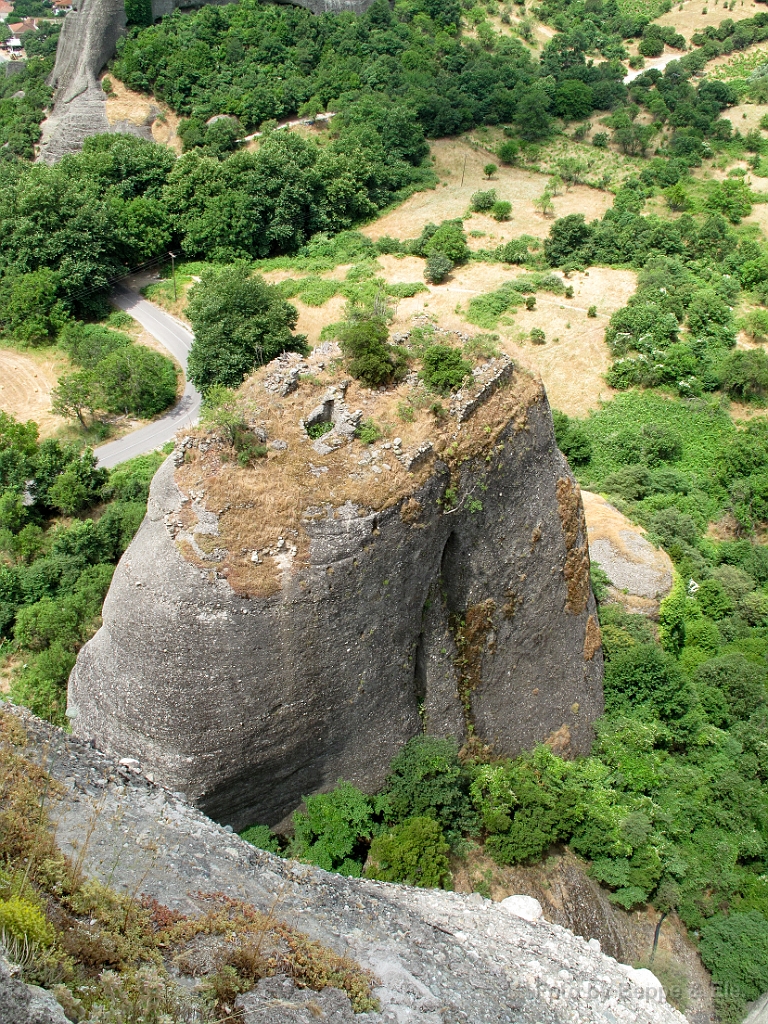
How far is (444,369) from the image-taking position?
18.1 meters

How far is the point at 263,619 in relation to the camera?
627 inches

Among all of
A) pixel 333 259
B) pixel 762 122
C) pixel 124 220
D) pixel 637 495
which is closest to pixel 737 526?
pixel 637 495

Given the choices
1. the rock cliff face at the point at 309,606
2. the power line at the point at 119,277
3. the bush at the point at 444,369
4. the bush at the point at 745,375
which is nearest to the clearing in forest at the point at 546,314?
the bush at the point at 745,375

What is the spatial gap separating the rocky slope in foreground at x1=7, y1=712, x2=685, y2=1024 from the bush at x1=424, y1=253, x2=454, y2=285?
138 ft

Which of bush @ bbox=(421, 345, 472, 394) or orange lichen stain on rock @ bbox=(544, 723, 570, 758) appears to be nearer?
bush @ bbox=(421, 345, 472, 394)

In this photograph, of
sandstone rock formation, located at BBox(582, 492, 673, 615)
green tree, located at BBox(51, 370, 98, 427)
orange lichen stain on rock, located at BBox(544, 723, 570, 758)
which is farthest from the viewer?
green tree, located at BBox(51, 370, 98, 427)

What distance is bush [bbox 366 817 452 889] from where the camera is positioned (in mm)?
17062

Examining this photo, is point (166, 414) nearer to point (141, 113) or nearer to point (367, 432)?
point (367, 432)

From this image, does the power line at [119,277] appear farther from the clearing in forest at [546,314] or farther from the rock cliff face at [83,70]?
the rock cliff face at [83,70]

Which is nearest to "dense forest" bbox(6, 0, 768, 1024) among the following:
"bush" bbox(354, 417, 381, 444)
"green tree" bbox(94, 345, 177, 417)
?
"green tree" bbox(94, 345, 177, 417)

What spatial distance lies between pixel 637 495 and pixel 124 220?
37.3 m

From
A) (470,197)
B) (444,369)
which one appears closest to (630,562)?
(444,369)

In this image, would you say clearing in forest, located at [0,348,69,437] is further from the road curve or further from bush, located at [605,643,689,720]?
bush, located at [605,643,689,720]

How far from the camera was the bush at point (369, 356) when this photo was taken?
709 inches
